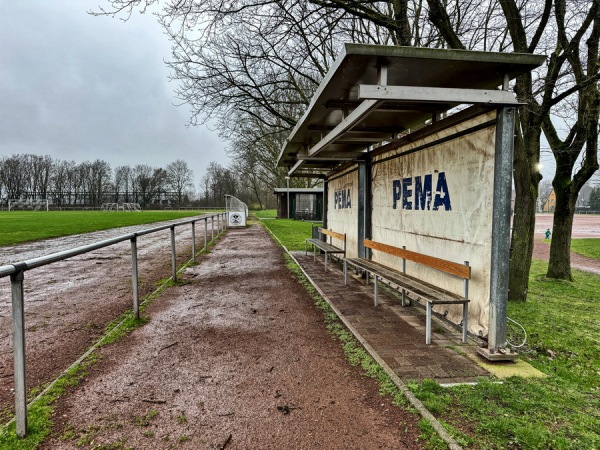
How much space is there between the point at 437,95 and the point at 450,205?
1376 millimetres

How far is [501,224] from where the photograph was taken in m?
3.40

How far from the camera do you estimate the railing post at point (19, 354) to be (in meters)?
2.26

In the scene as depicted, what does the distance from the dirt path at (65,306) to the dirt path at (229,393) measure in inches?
17.7

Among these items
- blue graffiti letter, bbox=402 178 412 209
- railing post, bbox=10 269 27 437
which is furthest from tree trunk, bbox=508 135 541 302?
railing post, bbox=10 269 27 437

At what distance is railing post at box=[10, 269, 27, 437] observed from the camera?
7.41 ft

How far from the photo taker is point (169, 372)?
3.20 metres

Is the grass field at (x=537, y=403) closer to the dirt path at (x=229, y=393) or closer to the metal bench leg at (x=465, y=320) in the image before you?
the dirt path at (x=229, y=393)

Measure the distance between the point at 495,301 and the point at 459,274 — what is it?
0.47m

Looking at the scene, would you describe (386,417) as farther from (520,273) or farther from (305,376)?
(520,273)

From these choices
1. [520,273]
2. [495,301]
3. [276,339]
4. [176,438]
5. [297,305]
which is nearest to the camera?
[176,438]

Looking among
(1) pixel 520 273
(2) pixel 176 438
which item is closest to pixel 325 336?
(2) pixel 176 438

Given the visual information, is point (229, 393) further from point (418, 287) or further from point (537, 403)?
point (418, 287)

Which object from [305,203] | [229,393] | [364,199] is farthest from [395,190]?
[305,203]

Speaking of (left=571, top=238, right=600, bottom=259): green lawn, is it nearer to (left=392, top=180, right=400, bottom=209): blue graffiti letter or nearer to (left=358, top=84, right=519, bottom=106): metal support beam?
(left=392, top=180, right=400, bottom=209): blue graffiti letter
